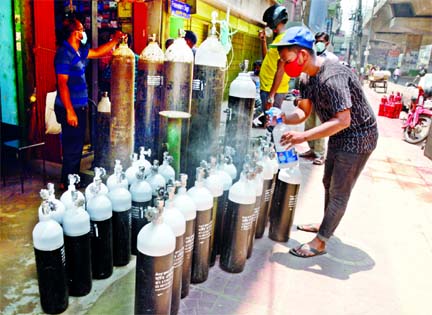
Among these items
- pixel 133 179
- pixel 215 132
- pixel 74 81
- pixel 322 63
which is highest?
pixel 322 63

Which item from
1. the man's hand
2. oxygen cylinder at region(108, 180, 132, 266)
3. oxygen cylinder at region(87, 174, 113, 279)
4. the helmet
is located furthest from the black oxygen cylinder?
the helmet

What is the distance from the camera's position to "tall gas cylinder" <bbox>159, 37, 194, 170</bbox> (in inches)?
122

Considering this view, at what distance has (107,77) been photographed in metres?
4.47

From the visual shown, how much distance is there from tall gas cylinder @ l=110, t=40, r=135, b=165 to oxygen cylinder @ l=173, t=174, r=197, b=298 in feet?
5.41

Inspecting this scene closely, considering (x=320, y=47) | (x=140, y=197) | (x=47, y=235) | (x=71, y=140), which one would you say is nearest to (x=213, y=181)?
(x=140, y=197)

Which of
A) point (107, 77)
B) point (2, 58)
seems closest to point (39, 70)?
point (2, 58)

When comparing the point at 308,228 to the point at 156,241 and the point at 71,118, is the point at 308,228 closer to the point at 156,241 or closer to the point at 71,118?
the point at 156,241

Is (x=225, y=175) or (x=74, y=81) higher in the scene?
(x=74, y=81)

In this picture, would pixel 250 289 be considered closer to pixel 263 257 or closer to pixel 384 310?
pixel 263 257

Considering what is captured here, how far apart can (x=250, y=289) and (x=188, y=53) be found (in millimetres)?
2029

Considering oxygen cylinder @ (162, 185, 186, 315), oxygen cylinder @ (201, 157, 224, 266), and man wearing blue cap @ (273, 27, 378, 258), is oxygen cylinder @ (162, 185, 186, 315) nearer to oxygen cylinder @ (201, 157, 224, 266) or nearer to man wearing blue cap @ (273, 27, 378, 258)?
oxygen cylinder @ (201, 157, 224, 266)

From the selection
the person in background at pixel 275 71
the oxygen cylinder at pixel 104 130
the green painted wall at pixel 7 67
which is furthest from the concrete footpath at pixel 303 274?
the person in background at pixel 275 71

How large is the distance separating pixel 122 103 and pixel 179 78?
70 cm

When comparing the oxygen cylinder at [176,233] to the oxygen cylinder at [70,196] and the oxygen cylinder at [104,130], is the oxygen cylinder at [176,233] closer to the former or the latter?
the oxygen cylinder at [70,196]
